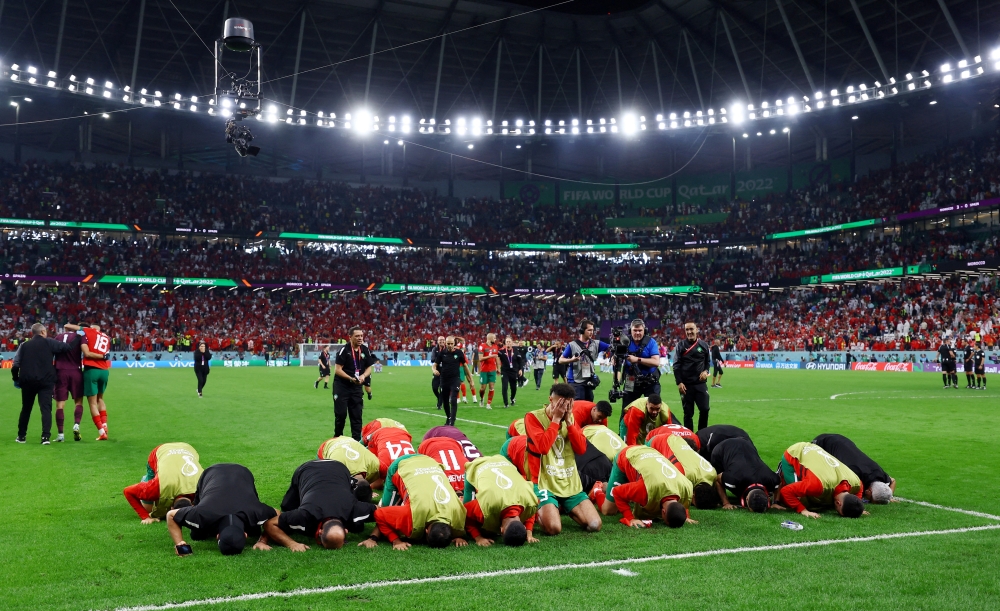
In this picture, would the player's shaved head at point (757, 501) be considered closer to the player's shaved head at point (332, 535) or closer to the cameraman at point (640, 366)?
the cameraman at point (640, 366)

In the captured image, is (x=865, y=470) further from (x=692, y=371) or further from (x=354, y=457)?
(x=354, y=457)

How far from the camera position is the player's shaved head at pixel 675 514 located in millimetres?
7125

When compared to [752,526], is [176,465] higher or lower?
higher

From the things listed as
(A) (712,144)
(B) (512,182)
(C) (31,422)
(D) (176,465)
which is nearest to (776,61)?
(A) (712,144)

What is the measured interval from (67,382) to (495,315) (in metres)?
55.2

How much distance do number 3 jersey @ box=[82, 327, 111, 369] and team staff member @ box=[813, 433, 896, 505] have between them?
11.1 metres

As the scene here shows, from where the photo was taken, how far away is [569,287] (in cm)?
6900

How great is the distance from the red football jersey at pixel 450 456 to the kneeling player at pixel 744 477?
2.67 meters

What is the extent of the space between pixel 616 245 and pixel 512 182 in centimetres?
1207

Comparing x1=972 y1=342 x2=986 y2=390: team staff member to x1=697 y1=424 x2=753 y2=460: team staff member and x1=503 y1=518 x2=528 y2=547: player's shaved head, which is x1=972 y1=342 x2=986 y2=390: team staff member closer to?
x1=697 y1=424 x2=753 y2=460: team staff member

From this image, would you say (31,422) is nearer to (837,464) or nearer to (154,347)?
(837,464)

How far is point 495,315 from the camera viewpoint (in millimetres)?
68062

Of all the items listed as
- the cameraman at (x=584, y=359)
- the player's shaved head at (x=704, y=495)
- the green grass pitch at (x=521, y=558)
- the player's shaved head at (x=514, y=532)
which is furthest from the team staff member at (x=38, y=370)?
the player's shaved head at (x=704, y=495)

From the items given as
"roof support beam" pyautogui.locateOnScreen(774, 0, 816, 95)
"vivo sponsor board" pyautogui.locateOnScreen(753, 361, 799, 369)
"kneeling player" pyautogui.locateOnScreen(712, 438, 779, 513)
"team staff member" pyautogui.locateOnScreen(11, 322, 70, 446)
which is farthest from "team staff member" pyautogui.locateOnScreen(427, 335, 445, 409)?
"roof support beam" pyautogui.locateOnScreen(774, 0, 816, 95)
